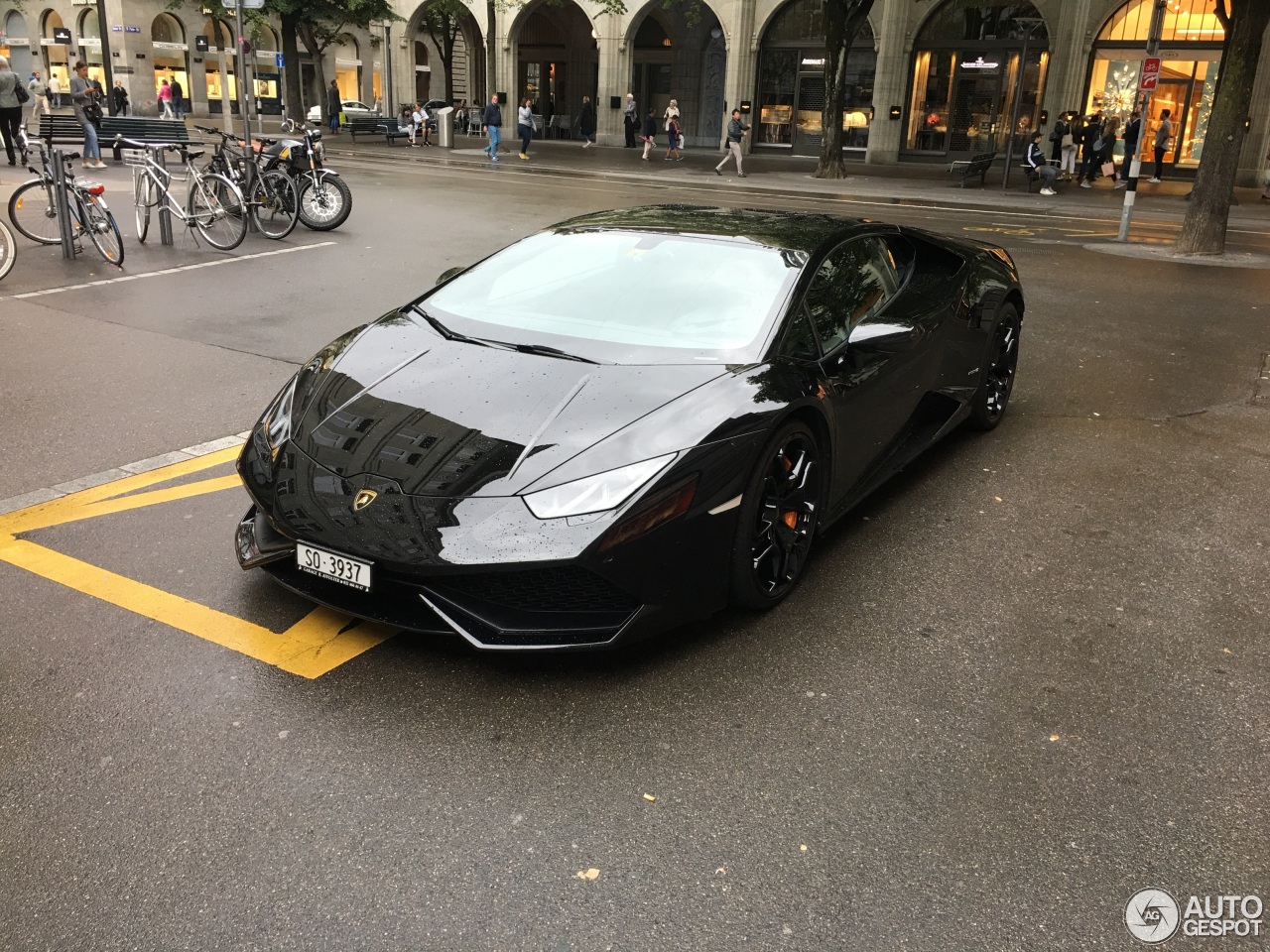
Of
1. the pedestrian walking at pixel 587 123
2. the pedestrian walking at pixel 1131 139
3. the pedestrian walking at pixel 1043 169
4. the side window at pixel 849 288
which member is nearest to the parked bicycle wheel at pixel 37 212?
the side window at pixel 849 288

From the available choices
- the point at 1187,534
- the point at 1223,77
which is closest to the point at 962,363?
the point at 1187,534

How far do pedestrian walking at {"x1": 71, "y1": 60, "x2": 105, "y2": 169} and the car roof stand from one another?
19904 millimetres

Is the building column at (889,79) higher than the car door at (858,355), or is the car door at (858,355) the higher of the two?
the building column at (889,79)

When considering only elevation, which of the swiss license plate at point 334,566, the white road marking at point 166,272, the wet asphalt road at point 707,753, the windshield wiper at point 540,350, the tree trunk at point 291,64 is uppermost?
the tree trunk at point 291,64

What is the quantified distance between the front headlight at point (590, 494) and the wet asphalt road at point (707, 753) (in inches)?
24.3

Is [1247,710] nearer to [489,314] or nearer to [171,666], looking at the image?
[489,314]

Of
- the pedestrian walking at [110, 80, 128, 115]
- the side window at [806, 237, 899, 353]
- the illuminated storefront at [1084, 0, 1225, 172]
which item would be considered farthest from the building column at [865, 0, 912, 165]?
the side window at [806, 237, 899, 353]

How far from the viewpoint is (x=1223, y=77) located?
14453 mm

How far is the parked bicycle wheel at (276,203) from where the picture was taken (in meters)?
13.4

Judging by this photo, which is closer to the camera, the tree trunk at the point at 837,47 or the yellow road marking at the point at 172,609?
the yellow road marking at the point at 172,609

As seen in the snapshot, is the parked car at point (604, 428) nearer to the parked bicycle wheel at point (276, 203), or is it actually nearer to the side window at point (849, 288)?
the side window at point (849, 288)

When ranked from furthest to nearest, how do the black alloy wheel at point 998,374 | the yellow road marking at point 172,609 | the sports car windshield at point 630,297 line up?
1. the black alloy wheel at point 998,374
2. the sports car windshield at point 630,297
3. the yellow road marking at point 172,609

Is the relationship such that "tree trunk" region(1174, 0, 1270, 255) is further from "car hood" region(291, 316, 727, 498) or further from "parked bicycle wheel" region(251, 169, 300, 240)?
"car hood" region(291, 316, 727, 498)

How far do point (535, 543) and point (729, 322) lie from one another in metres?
1.49
